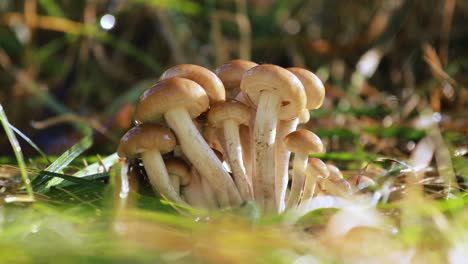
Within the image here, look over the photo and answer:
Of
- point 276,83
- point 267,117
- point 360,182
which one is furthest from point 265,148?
point 360,182

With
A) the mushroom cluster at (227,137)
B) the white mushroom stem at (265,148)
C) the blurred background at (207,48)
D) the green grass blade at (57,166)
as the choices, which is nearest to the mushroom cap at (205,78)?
the mushroom cluster at (227,137)

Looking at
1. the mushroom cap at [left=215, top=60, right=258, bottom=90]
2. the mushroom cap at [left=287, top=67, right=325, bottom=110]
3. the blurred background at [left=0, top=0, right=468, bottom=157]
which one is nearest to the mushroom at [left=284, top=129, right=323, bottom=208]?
the mushroom cap at [left=287, top=67, right=325, bottom=110]

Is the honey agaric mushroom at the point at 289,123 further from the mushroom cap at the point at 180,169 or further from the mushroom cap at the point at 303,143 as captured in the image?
the mushroom cap at the point at 180,169

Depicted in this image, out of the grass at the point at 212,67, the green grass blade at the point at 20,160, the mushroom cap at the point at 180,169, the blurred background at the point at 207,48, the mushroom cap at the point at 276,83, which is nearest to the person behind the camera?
the grass at the point at 212,67

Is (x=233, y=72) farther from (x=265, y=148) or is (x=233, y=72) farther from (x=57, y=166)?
(x=57, y=166)

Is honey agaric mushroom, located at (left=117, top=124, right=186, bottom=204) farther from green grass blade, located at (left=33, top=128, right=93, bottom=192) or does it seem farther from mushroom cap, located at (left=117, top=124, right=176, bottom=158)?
green grass blade, located at (left=33, top=128, right=93, bottom=192)

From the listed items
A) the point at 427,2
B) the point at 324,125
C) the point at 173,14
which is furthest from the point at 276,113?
the point at 427,2
